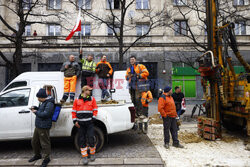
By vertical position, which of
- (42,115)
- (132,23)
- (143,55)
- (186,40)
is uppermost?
(132,23)

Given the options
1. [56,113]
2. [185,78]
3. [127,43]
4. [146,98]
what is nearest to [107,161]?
[56,113]

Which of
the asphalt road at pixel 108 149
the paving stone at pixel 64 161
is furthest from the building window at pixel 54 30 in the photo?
the paving stone at pixel 64 161

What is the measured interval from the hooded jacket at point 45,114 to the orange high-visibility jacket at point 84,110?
540 millimetres

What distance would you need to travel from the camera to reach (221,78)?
5.89 metres

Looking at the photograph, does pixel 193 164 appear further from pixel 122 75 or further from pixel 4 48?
pixel 4 48

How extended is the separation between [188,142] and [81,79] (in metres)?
4.64

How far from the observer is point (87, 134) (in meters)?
4.28

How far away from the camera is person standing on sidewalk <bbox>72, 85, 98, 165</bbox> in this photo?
13.8 ft

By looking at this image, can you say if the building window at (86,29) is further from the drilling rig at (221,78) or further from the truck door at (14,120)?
the truck door at (14,120)

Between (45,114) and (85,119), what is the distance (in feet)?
3.04

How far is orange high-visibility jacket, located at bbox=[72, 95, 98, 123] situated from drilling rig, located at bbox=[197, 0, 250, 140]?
3.96 meters

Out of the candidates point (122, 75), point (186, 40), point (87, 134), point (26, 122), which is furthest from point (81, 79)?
point (186, 40)

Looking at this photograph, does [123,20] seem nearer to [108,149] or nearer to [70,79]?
[70,79]

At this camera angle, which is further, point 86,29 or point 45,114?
point 86,29
